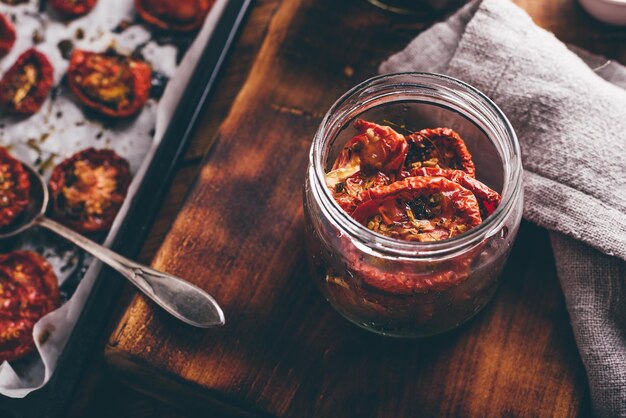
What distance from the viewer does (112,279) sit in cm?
143

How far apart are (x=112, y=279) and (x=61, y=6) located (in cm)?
73

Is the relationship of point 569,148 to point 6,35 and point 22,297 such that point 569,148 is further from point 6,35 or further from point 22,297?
point 6,35

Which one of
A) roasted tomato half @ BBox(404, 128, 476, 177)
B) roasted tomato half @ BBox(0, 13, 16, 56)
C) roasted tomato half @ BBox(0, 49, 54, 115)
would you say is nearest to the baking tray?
roasted tomato half @ BBox(0, 49, 54, 115)

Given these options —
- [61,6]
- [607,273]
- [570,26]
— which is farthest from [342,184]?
[61,6]

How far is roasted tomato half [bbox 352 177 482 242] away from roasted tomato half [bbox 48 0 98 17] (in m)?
1.07

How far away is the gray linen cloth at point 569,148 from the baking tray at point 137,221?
42cm

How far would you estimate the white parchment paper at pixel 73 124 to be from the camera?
1.42m

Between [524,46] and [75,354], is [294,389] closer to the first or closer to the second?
[75,354]

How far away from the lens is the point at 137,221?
1.46m

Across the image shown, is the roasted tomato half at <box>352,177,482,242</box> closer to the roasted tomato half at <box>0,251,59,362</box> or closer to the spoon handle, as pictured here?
the spoon handle

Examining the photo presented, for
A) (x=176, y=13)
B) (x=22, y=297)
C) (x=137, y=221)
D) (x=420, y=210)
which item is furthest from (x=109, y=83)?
(x=420, y=210)

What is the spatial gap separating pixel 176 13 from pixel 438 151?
90 centimetres

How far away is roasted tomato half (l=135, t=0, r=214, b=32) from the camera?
169cm

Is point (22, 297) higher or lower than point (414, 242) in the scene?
lower
